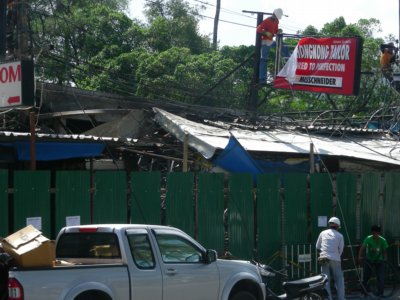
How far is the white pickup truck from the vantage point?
8.62 metres

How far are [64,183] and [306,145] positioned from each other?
24.2 feet

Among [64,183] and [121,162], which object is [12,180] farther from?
[121,162]

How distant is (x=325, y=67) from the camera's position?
21.7 meters

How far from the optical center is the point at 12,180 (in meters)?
11.9

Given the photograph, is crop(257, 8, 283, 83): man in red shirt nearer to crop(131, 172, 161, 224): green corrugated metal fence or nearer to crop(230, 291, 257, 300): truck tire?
crop(131, 172, 161, 224): green corrugated metal fence

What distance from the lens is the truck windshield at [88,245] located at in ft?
32.1

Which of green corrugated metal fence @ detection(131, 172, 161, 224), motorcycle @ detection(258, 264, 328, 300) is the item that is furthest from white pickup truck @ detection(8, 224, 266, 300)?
green corrugated metal fence @ detection(131, 172, 161, 224)

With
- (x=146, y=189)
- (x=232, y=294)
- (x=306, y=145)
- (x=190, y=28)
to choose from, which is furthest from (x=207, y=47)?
(x=232, y=294)

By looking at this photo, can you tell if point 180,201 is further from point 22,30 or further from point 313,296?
point 22,30

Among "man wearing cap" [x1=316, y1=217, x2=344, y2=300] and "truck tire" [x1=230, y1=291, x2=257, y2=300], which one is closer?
"truck tire" [x1=230, y1=291, x2=257, y2=300]

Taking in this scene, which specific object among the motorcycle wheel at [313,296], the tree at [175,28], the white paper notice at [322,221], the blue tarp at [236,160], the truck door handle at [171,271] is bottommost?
the motorcycle wheel at [313,296]

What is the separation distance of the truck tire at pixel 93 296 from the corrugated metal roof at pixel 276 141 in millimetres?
6856

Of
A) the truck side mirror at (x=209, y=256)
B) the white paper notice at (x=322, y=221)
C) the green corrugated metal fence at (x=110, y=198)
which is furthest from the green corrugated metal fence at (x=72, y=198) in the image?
the white paper notice at (x=322, y=221)

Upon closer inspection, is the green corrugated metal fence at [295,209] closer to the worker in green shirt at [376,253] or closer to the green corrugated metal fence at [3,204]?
the worker in green shirt at [376,253]
